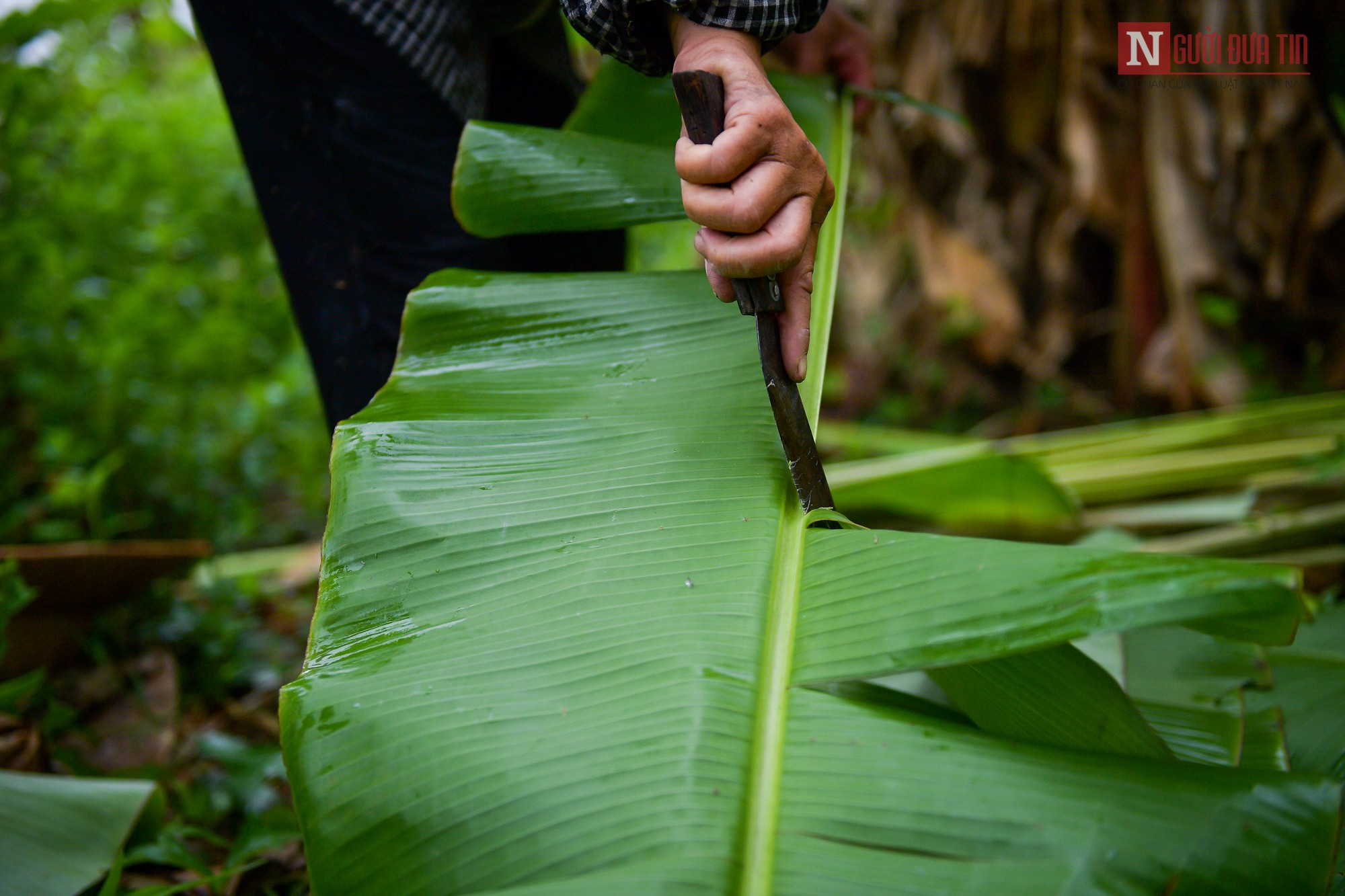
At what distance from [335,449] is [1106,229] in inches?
89.9

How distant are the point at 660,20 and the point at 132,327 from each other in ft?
5.30

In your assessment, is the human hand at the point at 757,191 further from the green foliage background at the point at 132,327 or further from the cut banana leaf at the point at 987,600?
the green foliage background at the point at 132,327

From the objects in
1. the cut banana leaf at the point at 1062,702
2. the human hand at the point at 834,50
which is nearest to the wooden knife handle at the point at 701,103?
the cut banana leaf at the point at 1062,702

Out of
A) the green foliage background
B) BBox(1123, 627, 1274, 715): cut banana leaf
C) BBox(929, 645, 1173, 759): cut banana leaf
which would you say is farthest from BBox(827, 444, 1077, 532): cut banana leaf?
the green foliage background

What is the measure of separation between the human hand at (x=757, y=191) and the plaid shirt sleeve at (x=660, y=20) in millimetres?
70

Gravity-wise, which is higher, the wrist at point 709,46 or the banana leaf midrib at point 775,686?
the wrist at point 709,46

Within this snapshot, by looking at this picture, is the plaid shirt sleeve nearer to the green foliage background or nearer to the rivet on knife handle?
the rivet on knife handle

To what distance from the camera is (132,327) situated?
1826mm

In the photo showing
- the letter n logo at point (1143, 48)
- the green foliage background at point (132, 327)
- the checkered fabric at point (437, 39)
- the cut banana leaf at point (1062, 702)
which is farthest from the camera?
the letter n logo at point (1143, 48)

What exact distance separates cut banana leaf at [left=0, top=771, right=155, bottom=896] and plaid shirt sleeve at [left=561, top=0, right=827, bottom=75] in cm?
85

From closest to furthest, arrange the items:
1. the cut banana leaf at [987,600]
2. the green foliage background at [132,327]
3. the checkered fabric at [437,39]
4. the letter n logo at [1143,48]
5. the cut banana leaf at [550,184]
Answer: the cut banana leaf at [987,600] < the cut banana leaf at [550,184] < the checkered fabric at [437,39] < the green foliage background at [132,327] < the letter n logo at [1143,48]

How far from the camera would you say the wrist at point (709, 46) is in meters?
0.64

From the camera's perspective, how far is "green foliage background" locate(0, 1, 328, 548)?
1.65m

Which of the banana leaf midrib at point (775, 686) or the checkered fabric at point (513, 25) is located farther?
the checkered fabric at point (513, 25)
